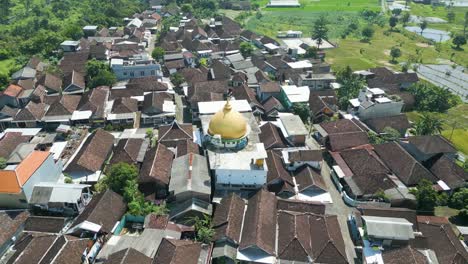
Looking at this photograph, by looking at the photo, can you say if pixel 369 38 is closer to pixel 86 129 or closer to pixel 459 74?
pixel 459 74

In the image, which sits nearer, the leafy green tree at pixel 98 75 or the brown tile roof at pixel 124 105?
the brown tile roof at pixel 124 105

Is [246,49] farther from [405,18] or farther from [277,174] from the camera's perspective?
[405,18]

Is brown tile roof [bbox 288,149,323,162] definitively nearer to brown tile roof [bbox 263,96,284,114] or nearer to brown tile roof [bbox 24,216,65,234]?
brown tile roof [bbox 263,96,284,114]

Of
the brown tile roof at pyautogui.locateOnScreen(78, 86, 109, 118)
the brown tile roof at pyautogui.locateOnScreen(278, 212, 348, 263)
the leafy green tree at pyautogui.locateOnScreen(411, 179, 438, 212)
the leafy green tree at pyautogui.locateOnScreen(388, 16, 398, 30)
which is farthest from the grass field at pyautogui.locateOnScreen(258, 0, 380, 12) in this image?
the brown tile roof at pyautogui.locateOnScreen(278, 212, 348, 263)

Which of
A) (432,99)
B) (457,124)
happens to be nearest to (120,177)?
(457,124)

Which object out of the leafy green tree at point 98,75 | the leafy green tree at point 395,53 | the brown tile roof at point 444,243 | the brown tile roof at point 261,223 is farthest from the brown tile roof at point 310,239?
the leafy green tree at point 395,53

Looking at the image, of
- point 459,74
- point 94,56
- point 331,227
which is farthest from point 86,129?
point 459,74

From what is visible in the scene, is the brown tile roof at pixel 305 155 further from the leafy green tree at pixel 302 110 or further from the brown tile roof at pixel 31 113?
the brown tile roof at pixel 31 113
